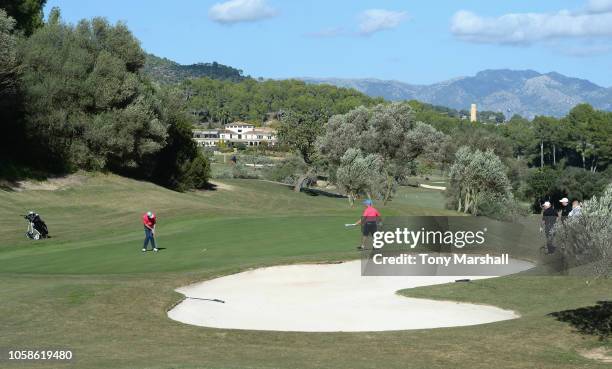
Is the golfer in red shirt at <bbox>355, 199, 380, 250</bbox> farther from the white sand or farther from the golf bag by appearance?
the golf bag

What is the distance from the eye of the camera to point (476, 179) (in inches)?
3529

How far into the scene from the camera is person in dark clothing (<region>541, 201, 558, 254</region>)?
28925mm

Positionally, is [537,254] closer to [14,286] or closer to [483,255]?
[483,255]

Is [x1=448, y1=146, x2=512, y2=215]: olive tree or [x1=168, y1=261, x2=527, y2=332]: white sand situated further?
[x1=448, y1=146, x2=512, y2=215]: olive tree

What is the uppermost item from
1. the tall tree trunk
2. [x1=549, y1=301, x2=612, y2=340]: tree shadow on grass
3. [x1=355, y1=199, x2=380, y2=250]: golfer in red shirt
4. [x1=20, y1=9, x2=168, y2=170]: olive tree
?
[x1=20, y1=9, x2=168, y2=170]: olive tree

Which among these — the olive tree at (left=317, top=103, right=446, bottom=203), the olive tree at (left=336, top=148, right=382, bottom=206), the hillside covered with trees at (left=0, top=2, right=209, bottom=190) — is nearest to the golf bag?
the hillside covered with trees at (left=0, top=2, right=209, bottom=190)

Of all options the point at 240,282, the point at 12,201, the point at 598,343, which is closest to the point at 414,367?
the point at 598,343

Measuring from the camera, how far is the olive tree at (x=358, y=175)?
9219cm

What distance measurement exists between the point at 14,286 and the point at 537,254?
18117 mm

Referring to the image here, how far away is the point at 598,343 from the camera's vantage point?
59.0 ft

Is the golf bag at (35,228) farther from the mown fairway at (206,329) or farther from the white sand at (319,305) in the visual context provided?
the white sand at (319,305)

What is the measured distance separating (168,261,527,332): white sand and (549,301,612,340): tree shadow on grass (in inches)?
72.1

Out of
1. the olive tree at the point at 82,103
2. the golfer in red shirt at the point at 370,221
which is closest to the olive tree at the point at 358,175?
the olive tree at the point at 82,103

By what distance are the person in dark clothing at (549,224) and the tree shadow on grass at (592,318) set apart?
7271 millimetres
